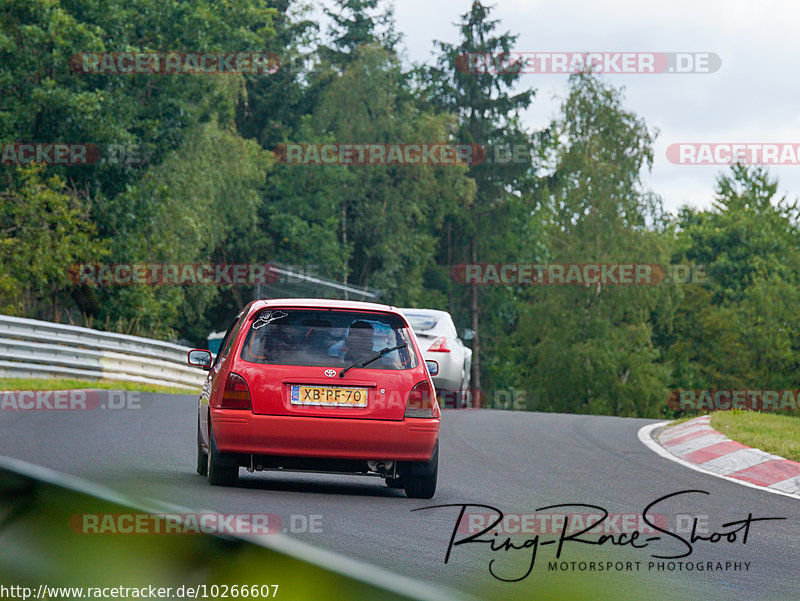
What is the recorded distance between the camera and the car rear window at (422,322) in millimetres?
21316

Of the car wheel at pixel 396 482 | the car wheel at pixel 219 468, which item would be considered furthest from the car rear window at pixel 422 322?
the car wheel at pixel 219 468

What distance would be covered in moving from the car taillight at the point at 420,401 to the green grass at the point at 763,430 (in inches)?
166

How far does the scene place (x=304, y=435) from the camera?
30.1 feet

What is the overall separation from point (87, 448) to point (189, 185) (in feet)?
105

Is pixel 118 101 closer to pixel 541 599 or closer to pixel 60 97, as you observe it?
pixel 60 97

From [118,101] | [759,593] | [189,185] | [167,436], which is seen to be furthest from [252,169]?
[759,593]

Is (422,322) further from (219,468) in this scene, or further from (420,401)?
(219,468)

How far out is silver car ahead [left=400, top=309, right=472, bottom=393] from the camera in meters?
21.0
